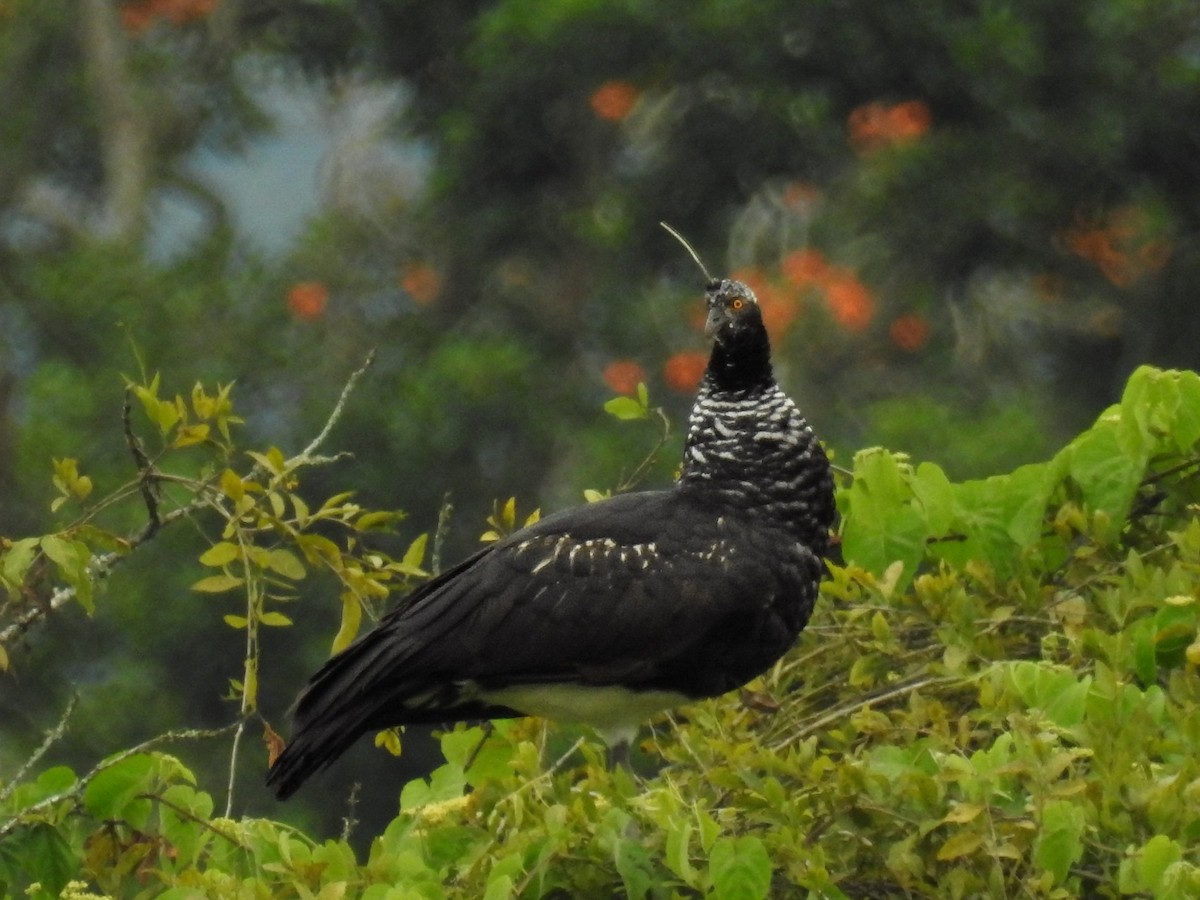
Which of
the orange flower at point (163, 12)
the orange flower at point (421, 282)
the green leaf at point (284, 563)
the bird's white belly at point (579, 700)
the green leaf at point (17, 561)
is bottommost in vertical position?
the orange flower at point (421, 282)

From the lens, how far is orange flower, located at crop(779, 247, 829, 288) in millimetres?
10891

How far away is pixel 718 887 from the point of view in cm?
315

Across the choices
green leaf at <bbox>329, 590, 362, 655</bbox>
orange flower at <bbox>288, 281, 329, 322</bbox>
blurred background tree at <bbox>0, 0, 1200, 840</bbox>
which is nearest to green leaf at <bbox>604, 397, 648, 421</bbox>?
green leaf at <bbox>329, 590, 362, 655</bbox>

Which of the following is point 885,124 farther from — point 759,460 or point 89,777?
point 89,777

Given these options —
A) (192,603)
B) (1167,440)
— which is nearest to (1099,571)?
(1167,440)

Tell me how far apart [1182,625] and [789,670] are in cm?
87

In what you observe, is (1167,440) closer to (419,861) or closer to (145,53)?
(419,861)

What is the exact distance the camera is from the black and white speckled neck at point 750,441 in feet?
13.8

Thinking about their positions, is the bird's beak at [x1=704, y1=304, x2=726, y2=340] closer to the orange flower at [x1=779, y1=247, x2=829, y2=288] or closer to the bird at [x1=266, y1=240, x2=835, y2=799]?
the bird at [x1=266, y1=240, x2=835, y2=799]

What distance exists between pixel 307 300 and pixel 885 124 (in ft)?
9.05

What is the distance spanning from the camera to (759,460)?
423 centimetres

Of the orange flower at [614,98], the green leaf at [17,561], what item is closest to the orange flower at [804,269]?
the orange flower at [614,98]

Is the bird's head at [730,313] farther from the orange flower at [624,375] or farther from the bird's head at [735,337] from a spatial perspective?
the orange flower at [624,375]

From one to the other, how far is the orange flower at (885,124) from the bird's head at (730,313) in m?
7.10
